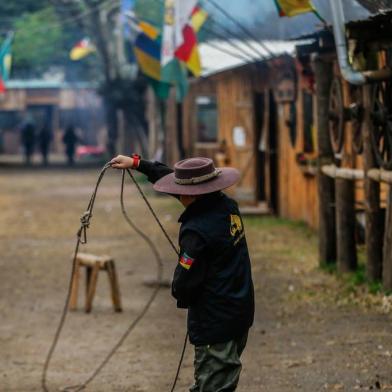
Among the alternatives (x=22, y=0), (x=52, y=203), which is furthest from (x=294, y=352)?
(x=22, y=0)

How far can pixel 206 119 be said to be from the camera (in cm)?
2523

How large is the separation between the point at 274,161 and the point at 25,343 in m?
11.5

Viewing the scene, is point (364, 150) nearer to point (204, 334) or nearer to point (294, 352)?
point (294, 352)

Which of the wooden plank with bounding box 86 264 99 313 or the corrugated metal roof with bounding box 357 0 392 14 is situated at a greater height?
the corrugated metal roof with bounding box 357 0 392 14

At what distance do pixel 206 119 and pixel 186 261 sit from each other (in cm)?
1978

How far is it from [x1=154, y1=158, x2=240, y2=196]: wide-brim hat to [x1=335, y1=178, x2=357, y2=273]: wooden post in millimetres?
6578

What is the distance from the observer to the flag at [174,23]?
1593 centimetres

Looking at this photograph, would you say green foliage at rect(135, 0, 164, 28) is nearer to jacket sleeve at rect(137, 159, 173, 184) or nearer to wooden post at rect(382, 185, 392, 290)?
wooden post at rect(382, 185, 392, 290)

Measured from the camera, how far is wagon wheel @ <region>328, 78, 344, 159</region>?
11.8 m

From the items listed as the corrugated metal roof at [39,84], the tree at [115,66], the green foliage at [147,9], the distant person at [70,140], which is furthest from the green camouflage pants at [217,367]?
the corrugated metal roof at [39,84]

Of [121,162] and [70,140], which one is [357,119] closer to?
[121,162]

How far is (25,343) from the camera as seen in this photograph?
979cm

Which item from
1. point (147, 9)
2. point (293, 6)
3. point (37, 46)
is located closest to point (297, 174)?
A: point (293, 6)

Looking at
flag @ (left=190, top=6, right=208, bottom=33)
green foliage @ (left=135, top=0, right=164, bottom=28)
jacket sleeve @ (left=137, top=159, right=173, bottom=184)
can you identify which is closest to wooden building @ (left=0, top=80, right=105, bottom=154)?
green foliage @ (left=135, top=0, right=164, bottom=28)
